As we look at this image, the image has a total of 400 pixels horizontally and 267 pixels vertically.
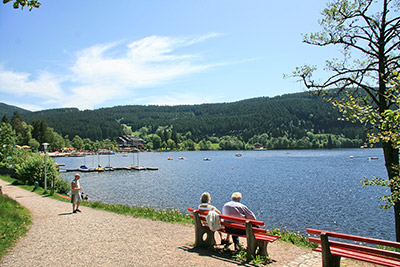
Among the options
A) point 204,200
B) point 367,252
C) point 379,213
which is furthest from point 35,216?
point 379,213

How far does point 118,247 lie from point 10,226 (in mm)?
4998

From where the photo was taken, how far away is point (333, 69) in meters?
11.5

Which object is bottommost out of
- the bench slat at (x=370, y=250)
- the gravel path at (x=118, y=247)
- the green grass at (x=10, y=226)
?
the gravel path at (x=118, y=247)

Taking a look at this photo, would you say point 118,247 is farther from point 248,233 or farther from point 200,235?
point 248,233

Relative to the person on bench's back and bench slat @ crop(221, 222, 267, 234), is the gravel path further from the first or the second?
bench slat @ crop(221, 222, 267, 234)

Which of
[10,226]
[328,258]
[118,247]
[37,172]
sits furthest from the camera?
[37,172]

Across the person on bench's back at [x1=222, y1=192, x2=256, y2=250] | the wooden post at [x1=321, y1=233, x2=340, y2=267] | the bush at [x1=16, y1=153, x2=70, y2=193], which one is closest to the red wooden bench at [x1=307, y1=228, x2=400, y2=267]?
the wooden post at [x1=321, y1=233, x2=340, y2=267]

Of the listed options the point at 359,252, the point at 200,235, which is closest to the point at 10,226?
the point at 200,235

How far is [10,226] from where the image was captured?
448 inches

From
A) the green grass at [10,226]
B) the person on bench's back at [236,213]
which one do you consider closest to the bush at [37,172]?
the green grass at [10,226]

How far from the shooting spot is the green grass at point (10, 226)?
31.0ft

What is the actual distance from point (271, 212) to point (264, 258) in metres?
19.9

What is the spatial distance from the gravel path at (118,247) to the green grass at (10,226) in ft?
0.86

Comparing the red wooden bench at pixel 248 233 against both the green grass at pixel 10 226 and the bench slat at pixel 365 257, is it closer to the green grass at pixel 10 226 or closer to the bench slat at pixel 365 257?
the bench slat at pixel 365 257
